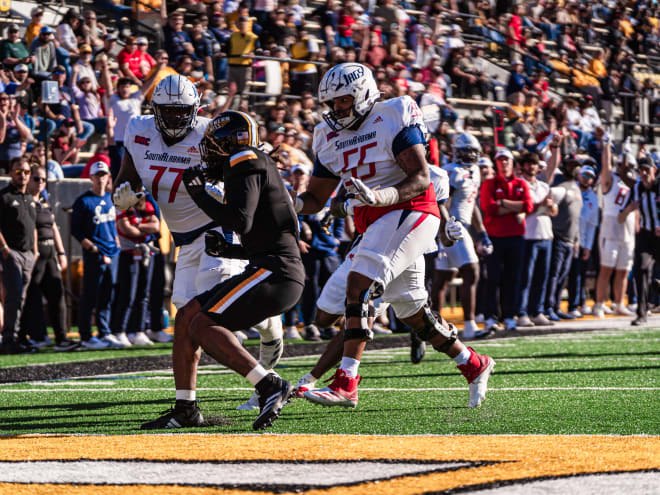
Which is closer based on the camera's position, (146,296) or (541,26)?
(146,296)

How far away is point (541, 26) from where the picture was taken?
1093 inches

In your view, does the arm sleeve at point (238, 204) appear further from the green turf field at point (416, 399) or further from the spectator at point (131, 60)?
the spectator at point (131, 60)

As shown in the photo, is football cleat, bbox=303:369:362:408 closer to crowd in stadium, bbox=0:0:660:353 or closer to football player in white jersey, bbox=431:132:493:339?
crowd in stadium, bbox=0:0:660:353

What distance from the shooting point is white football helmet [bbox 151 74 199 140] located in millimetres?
6789

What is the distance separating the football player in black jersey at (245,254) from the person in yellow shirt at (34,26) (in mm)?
10967

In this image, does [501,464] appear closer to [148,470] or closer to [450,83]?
[148,470]

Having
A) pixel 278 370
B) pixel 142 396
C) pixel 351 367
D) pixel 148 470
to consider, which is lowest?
pixel 278 370

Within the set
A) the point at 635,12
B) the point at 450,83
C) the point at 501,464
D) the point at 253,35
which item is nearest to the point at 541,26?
the point at 635,12

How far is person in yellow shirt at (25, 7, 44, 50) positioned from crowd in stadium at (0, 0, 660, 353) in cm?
3

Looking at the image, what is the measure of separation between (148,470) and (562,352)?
7.14m

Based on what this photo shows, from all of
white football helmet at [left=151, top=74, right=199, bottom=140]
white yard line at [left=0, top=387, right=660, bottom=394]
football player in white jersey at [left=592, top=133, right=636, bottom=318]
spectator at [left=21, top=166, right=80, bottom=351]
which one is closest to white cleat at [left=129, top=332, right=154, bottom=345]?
spectator at [left=21, top=166, right=80, bottom=351]

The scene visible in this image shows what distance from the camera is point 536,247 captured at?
1491 cm

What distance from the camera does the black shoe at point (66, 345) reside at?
478 inches

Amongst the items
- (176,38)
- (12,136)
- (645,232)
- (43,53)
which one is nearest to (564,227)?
(645,232)
